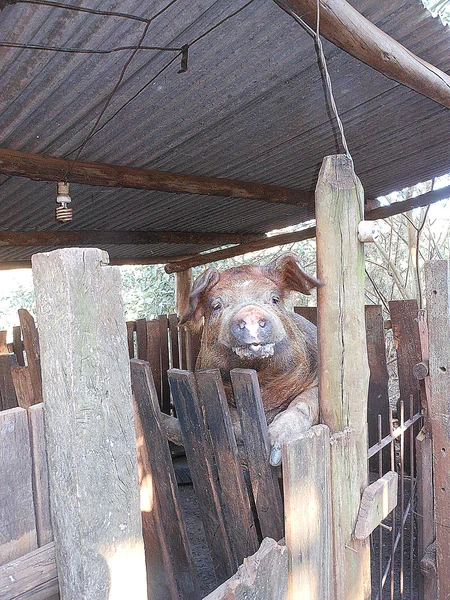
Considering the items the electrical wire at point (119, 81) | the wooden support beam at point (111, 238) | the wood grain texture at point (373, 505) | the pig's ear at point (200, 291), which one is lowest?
the wood grain texture at point (373, 505)

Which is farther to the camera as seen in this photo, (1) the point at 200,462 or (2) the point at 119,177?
(2) the point at 119,177

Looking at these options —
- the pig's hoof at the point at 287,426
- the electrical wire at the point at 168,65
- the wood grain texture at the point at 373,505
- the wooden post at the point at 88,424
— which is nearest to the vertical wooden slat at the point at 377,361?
the pig's hoof at the point at 287,426

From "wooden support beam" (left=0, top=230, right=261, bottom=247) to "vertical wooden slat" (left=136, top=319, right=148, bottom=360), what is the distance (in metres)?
2.21

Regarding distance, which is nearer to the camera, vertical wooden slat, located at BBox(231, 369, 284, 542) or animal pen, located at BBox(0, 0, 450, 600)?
animal pen, located at BBox(0, 0, 450, 600)

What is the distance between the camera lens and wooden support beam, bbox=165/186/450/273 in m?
6.20

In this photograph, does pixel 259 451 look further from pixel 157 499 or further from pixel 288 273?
pixel 288 273

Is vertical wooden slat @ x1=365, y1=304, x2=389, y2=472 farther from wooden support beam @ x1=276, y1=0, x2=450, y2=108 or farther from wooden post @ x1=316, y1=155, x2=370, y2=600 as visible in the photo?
wooden post @ x1=316, y1=155, x2=370, y2=600

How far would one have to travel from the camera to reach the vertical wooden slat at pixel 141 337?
4.88 m

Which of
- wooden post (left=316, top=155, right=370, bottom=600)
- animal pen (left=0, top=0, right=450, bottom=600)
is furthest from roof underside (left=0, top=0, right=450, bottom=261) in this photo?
wooden post (left=316, top=155, right=370, bottom=600)

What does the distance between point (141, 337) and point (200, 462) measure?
2771 millimetres

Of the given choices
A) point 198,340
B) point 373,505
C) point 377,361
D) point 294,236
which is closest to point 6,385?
point 198,340

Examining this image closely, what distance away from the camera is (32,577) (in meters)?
1.27

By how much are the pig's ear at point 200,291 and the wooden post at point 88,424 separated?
1.70 m

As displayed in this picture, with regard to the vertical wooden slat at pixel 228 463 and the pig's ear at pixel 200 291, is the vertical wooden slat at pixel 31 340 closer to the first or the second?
the pig's ear at pixel 200 291
